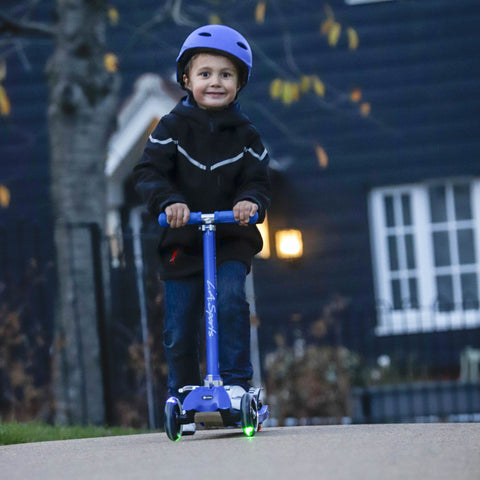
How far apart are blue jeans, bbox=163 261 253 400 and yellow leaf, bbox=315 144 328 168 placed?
8728mm

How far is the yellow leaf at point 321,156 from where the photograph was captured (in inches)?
542

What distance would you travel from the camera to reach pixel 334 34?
1340 centimetres

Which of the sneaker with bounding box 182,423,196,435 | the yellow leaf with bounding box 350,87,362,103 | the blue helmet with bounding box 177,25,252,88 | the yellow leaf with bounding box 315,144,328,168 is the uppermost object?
the yellow leaf with bounding box 350,87,362,103

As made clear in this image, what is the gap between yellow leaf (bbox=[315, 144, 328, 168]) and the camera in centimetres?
1377

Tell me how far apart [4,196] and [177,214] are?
953 centimetres

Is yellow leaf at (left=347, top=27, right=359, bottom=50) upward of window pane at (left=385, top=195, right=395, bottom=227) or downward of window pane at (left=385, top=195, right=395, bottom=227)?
upward

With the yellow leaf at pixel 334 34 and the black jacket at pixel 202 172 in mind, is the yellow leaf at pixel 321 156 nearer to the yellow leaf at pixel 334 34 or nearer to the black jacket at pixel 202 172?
the yellow leaf at pixel 334 34

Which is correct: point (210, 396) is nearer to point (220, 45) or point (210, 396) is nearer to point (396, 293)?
point (220, 45)

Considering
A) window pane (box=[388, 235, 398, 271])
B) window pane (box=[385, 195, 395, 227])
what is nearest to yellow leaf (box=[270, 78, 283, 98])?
window pane (box=[385, 195, 395, 227])

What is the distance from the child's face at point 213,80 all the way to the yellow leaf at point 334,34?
8.38 metres

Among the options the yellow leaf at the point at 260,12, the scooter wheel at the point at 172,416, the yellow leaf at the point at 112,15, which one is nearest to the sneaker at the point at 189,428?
the scooter wheel at the point at 172,416

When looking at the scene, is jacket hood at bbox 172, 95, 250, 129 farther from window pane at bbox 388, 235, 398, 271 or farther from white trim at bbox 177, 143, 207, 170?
window pane at bbox 388, 235, 398, 271

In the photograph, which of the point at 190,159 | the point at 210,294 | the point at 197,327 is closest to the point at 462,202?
the point at 197,327

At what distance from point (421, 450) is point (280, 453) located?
48 centimetres
